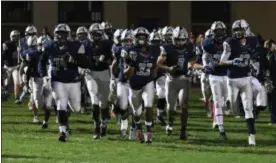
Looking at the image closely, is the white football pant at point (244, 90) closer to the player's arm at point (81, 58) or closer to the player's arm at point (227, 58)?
the player's arm at point (227, 58)

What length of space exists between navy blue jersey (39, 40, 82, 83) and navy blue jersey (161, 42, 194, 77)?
5.46ft

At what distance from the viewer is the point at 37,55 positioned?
58.3 feet

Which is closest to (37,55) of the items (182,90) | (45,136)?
(45,136)

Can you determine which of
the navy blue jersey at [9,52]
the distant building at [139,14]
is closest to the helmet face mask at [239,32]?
the navy blue jersey at [9,52]

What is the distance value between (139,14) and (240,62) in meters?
22.3

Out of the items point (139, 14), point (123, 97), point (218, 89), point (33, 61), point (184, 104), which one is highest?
point (139, 14)

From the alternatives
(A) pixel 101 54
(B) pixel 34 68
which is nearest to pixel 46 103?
(B) pixel 34 68

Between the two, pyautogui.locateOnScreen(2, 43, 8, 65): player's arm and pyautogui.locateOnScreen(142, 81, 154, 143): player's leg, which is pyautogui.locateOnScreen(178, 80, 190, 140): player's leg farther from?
pyautogui.locateOnScreen(2, 43, 8, 65): player's arm

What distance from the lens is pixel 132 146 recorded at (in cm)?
1404

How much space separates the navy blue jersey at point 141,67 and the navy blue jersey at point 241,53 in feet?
4.61

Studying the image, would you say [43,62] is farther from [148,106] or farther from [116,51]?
[148,106]

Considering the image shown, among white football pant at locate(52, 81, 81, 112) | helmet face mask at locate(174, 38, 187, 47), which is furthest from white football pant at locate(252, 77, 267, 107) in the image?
white football pant at locate(52, 81, 81, 112)

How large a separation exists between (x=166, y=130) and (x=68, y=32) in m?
2.97

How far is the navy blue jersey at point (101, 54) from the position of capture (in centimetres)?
1552
